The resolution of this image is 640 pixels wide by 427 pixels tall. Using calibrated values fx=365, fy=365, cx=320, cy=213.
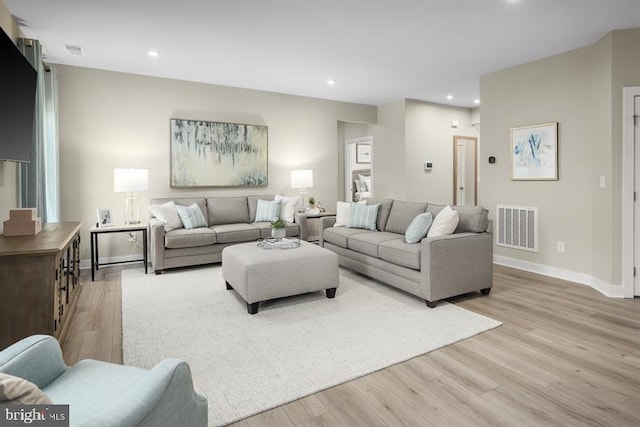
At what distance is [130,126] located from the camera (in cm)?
500

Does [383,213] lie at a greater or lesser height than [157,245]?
greater

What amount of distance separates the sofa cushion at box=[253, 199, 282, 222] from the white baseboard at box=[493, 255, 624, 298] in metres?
3.16

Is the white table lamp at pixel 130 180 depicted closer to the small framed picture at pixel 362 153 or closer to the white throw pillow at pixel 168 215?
the white throw pillow at pixel 168 215

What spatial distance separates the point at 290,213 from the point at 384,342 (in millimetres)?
3214

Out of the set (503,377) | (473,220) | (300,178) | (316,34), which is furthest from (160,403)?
(300,178)

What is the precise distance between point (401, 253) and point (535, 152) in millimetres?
2413

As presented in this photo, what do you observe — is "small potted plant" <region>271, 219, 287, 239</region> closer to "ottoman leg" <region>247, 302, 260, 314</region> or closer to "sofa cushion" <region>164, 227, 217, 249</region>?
"ottoman leg" <region>247, 302, 260, 314</region>

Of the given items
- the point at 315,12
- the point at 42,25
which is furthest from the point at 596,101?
the point at 42,25

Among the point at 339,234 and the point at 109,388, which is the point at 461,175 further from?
the point at 109,388

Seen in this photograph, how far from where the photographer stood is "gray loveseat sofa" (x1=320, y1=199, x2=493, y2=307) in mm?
3209

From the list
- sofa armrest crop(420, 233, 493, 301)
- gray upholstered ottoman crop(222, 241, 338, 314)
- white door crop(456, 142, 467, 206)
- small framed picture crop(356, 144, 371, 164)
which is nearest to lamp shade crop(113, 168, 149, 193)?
gray upholstered ottoman crop(222, 241, 338, 314)

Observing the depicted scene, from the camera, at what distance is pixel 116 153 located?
194 inches

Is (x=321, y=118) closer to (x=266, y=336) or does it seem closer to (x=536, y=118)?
(x=536, y=118)

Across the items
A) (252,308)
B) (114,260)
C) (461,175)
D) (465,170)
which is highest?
(465,170)
